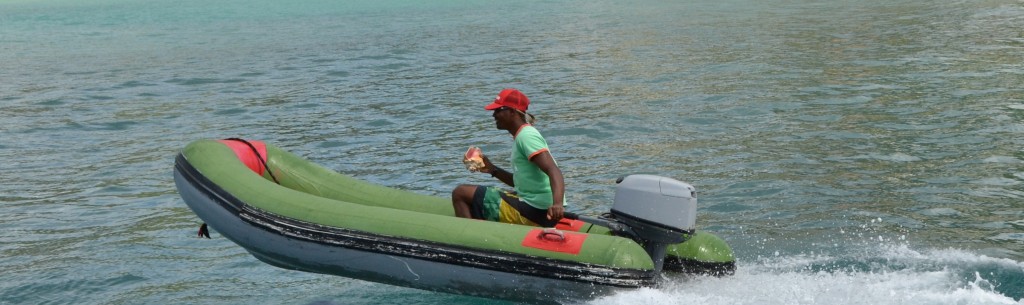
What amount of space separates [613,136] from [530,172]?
646cm

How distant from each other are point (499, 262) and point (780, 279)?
1825 mm

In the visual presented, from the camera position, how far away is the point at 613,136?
13.7m

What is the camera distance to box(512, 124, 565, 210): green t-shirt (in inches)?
281

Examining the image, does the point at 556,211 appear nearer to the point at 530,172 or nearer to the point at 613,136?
the point at 530,172

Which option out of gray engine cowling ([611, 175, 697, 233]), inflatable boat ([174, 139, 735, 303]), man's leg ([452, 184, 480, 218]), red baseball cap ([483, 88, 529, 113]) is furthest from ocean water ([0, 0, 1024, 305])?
red baseball cap ([483, 88, 529, 113])

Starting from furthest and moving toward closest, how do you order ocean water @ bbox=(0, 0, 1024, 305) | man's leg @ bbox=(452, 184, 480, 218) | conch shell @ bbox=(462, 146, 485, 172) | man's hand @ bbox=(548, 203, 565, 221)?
1. ocean water @ bbox=(0, 0, 1024, 305)
2. man's leg @ bbox=(452, 184, 480, 218)
3. conch shell @ bbox=(462, 146, 485, 172)
4. man's hand @ bbox=(548, 203, 565, 221)

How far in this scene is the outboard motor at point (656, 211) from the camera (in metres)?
6.93

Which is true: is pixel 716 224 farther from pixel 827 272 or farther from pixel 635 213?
pixel 635 213

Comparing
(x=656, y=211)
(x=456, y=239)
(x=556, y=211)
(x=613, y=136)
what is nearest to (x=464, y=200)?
(x=456, y=239)

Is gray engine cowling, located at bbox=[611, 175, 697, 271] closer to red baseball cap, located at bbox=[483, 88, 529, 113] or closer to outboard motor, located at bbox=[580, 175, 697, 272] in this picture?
outboard motor, located at bbox=[580, 175, 697, 272]

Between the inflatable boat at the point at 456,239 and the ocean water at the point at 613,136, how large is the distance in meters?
0.23

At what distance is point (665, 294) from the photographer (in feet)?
22.8

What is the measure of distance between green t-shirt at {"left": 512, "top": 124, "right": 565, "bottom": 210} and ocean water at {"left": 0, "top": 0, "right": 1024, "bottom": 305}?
90 cm

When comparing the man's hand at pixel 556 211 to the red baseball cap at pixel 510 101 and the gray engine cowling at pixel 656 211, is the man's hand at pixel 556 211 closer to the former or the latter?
the gray engine cowling at pixel 656 211
